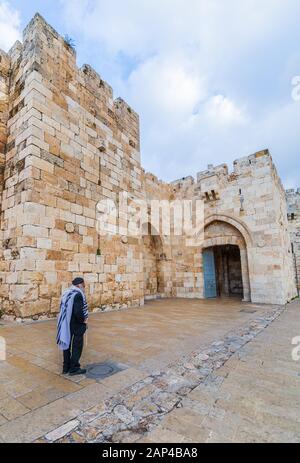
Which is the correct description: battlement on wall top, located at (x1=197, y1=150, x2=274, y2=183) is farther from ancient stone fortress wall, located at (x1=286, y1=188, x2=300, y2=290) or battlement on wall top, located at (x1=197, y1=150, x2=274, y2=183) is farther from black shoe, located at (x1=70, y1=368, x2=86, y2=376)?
black shoe, located at (x1=70, y1=368, x2=86, y2=376)


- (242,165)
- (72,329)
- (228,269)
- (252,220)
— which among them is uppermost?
(242,165)

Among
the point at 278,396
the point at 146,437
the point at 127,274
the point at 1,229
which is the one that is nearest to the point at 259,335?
the point at 278,396

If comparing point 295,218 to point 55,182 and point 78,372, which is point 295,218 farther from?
point 78,372

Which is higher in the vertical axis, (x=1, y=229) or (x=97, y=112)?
(x=97, y=112)

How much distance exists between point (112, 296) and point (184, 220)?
18.4ft

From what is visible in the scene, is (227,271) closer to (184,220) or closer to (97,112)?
(184,220)

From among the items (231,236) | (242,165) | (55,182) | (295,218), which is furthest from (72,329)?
(295,218)

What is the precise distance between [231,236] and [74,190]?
6.35 m

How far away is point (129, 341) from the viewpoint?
11.2 ft

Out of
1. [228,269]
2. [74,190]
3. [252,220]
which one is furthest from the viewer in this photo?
[228,269]

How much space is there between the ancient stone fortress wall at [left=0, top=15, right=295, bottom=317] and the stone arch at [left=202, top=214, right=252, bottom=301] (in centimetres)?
4

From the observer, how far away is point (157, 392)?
1.98 metres

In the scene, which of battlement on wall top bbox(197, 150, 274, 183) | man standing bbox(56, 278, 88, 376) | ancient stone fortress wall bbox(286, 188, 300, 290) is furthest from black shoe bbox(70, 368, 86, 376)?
ancient stone fortress wall bbox(286, 188, 300, 290)

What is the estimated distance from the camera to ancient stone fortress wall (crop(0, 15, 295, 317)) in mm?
4793
